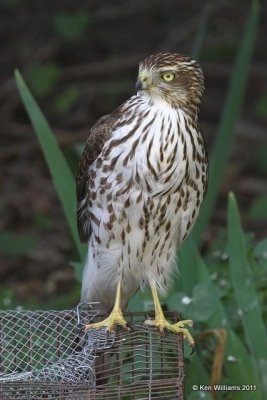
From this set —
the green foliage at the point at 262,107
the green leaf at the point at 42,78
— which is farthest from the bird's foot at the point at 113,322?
the green foliage at the point at 262,107

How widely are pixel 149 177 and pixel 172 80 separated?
0.37 m

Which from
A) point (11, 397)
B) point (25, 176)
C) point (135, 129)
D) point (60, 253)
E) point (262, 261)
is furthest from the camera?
point (25, 176)

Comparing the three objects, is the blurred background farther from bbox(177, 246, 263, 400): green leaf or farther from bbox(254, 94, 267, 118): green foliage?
bbox(177, 246, 263, 400): green leaf

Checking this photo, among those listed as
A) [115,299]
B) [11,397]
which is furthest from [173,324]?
[11,397]

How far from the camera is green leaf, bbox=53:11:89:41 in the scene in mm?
7445

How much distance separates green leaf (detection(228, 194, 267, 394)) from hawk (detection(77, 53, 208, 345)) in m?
0.17

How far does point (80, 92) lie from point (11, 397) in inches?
189

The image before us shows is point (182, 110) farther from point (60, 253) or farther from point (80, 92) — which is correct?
point (80, 92)

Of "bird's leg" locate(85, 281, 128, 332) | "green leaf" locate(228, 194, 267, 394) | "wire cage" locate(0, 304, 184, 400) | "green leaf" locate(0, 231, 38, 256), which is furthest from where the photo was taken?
"green leaf" locate(0, 231, 38, 256)

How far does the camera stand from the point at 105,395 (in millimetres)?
3557

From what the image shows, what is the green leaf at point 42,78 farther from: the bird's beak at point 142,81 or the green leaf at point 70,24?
the bird's beak at point 142,81

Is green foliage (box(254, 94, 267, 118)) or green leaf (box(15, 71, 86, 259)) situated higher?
green foliage (box(254, 94, 267, 118))

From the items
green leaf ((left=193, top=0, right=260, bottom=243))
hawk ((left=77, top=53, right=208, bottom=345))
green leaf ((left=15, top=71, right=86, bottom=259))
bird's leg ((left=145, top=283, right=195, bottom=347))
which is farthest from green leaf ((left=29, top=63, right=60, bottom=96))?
bird's leg ((left=145, top=283, right=195, bottom=347))

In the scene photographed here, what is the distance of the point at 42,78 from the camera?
7492 mm
